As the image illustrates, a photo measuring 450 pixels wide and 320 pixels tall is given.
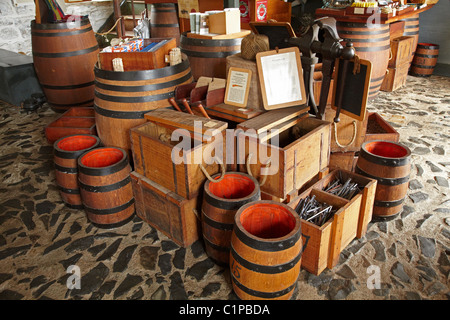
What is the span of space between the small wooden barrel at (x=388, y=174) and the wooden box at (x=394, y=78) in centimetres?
382

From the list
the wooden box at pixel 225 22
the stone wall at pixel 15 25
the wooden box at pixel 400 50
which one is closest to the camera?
the wooden box at pixel 225 22

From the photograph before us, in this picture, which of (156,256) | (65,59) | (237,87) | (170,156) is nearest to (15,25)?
(65,59)

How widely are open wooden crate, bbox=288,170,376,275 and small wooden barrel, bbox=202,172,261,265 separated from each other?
41cm

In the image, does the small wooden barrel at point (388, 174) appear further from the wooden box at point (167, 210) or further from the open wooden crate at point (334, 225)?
the wooden box at point (167, 210)

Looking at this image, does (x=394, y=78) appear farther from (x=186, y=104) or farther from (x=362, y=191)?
(x=186, y=104)

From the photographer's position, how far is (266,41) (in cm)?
333

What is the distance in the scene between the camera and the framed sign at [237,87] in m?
3.36

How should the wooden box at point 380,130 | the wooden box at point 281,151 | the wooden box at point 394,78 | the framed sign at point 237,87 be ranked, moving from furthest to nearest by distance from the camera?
the wooden box at point 394,78
the wooden box at point 380,130
the framed sign at point 237,87
the wooden box at point 281,151

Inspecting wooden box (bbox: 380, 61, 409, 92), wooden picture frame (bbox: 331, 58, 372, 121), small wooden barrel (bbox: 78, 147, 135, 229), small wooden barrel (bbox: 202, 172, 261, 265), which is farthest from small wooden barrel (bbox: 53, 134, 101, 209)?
wooden box (bbox: 380, 61, 409, 92)

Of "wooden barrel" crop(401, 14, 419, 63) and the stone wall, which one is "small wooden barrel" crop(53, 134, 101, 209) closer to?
the stone wall

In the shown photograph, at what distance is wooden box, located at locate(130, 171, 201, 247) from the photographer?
3.10 metres

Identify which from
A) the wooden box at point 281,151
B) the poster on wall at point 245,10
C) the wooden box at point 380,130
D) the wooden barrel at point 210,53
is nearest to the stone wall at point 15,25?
the poster on wall at point 245,10

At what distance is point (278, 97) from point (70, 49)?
3.50 m

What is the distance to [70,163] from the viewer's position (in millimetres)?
3557
